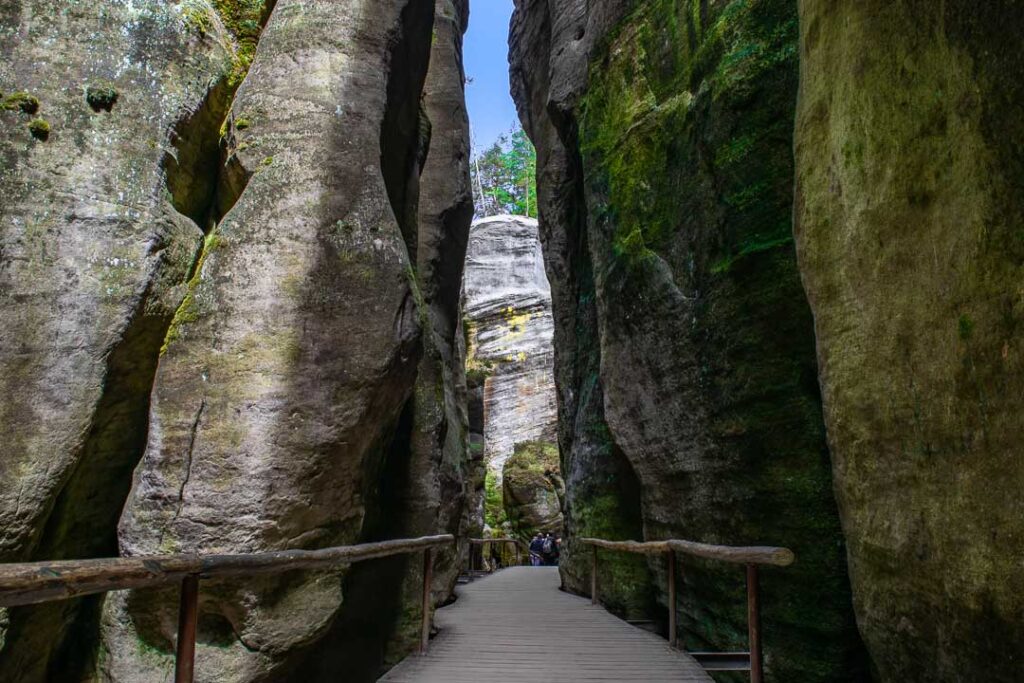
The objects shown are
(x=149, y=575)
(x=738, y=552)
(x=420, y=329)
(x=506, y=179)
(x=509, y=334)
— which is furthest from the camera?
(x=506, y=179)

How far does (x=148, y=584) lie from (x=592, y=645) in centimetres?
452

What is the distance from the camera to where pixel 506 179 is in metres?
45.2

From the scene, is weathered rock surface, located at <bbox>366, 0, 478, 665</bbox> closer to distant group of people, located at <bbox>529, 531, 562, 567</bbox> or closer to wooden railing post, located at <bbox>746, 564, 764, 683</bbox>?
distant group of people, located at <bbox>529, 531, 562, 567</bbox>

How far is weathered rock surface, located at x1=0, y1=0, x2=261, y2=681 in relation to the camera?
5.17 meters

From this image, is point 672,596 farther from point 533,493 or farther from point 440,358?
point 533,493

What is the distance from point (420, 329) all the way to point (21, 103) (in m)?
3.97

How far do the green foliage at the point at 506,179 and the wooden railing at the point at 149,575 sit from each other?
3990cm

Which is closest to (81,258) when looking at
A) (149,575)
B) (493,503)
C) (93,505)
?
(93,505)

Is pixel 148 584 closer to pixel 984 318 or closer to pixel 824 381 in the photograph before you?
pixel 984 318

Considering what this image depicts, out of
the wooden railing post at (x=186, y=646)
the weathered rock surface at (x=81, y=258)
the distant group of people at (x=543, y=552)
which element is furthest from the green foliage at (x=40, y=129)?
the distant group of people at (x=543, y=552)

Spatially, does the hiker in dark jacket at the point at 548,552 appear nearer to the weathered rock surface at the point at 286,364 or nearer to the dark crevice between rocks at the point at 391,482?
the dark crevice between rocks at the point at 391,482

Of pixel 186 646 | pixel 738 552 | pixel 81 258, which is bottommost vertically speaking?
pixel 186 646

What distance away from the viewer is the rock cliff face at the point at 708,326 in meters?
5.53

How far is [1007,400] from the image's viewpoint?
116 inches
